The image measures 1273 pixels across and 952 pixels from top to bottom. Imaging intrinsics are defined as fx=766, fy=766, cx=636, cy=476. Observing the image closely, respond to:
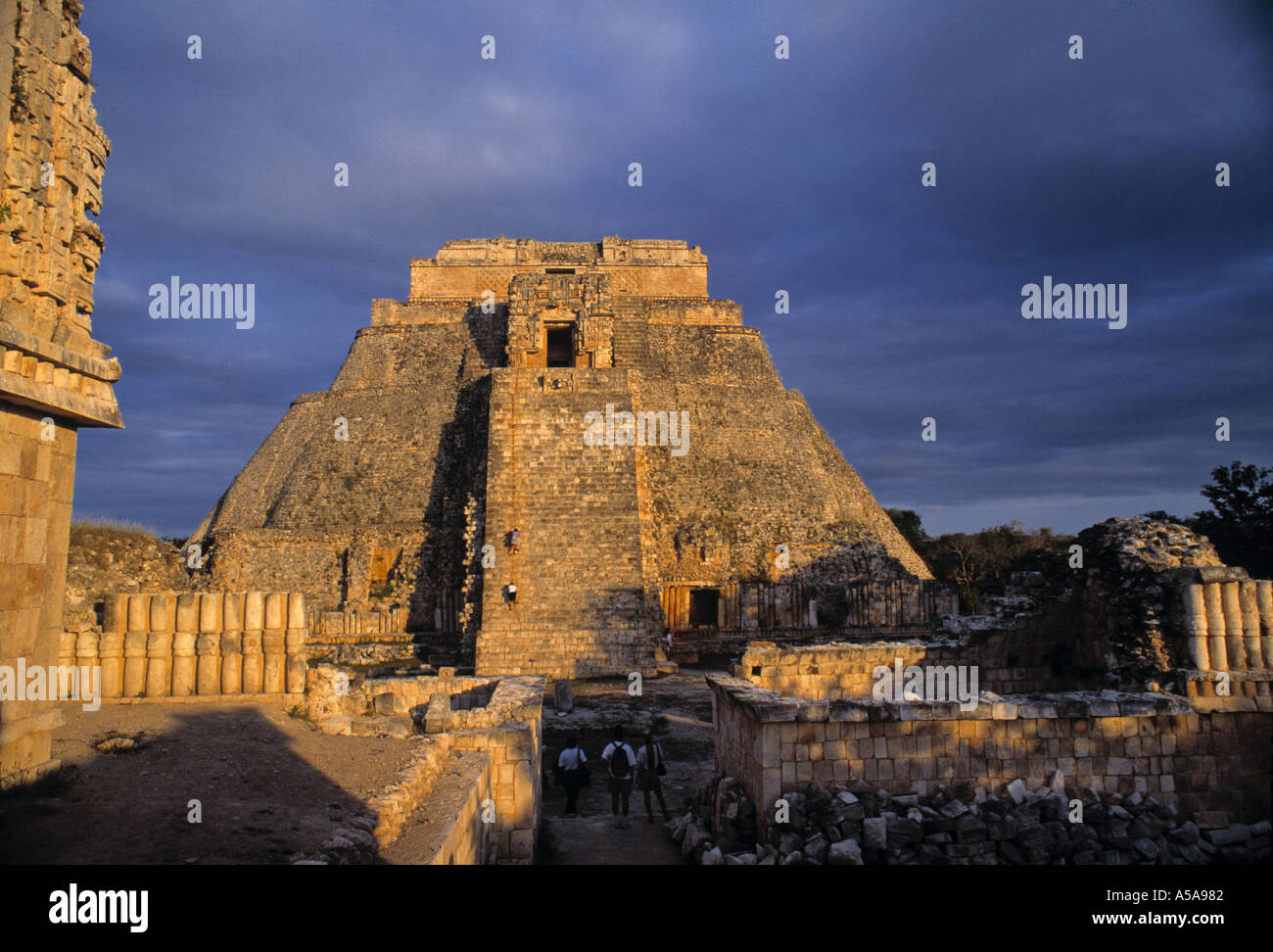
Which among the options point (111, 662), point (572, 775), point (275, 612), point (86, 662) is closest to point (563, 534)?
point (572, 775)

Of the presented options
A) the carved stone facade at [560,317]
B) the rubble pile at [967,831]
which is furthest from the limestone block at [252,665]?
the carved stone facade at [560,317]

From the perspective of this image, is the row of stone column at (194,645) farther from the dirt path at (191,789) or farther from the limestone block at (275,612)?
the dirt path at (191,789)

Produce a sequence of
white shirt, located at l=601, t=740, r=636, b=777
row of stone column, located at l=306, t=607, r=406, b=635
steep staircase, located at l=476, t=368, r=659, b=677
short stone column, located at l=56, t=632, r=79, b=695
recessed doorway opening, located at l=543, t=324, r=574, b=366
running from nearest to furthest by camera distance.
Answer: short stone column, located at l=56, t=632, r=79, b=695, white shirt, located at l=601, t=740, r=636, b=777, steep staircase, located at l=476, t=368, r=659, b=677, row of stone column, located at l=306, t=607, r=406, b=635, recessed doorway opening, located at l=543, t=324, r=574, b=366

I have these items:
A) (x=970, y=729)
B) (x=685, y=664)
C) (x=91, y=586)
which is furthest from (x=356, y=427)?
(x=970, y=729)

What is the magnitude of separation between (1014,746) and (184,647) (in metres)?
8.52

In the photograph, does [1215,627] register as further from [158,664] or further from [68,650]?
[68,650]

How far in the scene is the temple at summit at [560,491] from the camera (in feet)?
62.0

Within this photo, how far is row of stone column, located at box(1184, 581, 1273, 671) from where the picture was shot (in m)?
9.11

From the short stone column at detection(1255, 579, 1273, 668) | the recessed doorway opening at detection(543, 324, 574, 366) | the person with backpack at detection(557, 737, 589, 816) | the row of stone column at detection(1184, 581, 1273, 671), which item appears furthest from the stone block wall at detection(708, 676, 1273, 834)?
the recessed doorway opening at detection(543, 324, 574, 366)

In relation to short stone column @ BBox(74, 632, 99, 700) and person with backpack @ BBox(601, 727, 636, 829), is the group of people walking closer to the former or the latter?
person with backpack @ BBox(601, 727, 636, 829)

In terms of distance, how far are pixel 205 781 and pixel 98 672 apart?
11.6 feet

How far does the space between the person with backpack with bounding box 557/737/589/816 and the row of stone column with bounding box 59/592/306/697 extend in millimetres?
3108

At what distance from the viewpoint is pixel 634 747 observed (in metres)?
11.4

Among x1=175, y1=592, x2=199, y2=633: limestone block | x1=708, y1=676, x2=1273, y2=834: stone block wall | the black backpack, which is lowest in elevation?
the black backpack
